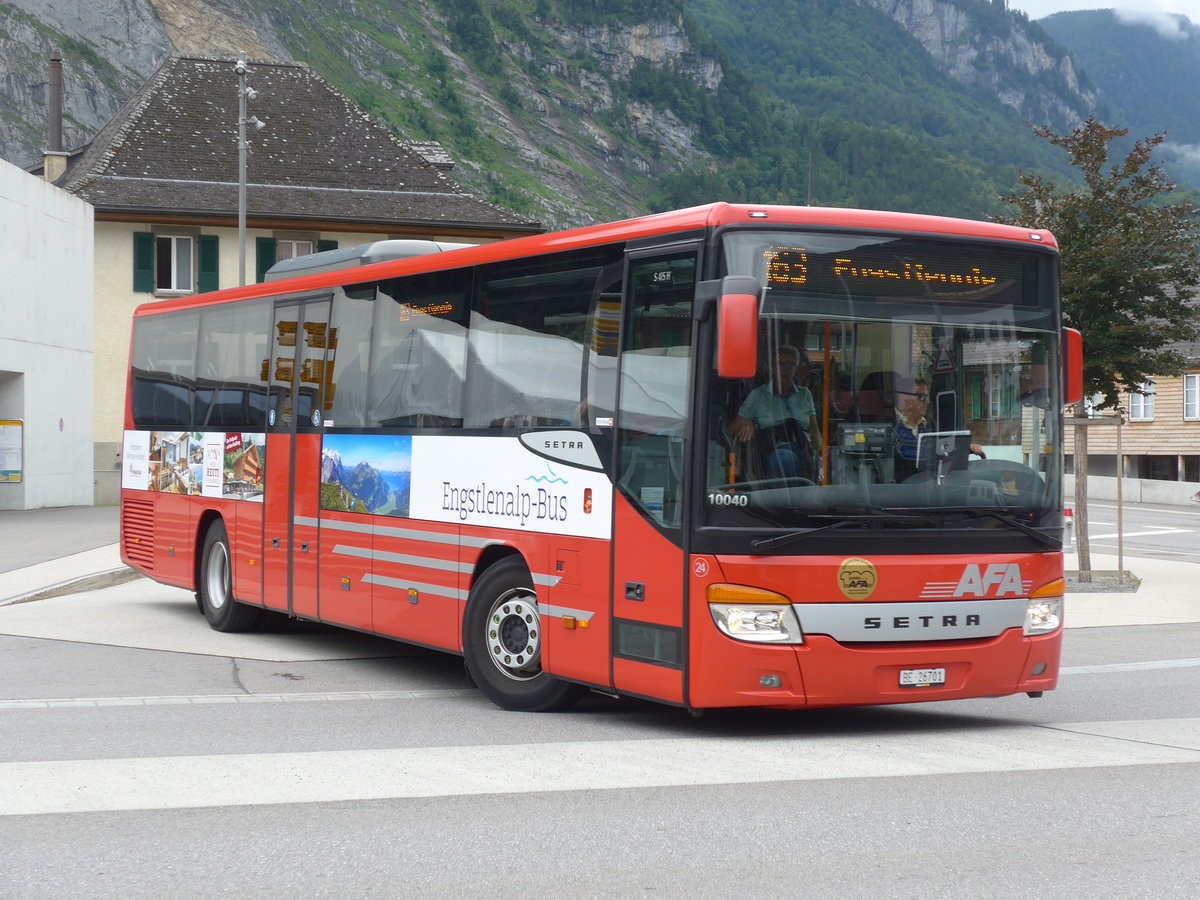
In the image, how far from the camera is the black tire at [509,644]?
9219mm

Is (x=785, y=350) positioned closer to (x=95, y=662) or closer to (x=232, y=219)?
(x=95, y=662)

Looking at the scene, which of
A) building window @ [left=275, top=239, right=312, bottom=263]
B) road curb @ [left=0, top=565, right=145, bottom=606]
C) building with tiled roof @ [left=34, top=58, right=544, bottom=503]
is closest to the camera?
road curb @ [left=0, top=565, right=145, bottom=606]

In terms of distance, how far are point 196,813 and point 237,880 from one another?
112 centimetres

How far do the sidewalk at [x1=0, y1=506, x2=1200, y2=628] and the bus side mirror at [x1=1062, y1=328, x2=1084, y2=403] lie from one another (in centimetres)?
784

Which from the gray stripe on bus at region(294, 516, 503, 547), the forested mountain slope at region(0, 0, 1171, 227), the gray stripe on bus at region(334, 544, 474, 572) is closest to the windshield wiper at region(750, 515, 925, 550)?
the gray stripe on bus at region(294, 516, 503, 547)

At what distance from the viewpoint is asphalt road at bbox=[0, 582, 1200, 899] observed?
5.44 m

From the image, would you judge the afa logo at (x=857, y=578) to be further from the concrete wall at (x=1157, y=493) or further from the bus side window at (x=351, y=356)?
the concrete wall at (x=1157, y=493)

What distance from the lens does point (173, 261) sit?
Answer: 46.0 metres

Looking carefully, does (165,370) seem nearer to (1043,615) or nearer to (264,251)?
(1043,615)

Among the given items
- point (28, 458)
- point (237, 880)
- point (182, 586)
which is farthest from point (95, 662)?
point (28, 458)

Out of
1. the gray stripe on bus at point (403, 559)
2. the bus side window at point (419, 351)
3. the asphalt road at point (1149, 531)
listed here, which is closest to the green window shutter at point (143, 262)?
the asphalt road at point (1149, 531)

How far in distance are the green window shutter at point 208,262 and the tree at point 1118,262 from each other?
95.7 ft

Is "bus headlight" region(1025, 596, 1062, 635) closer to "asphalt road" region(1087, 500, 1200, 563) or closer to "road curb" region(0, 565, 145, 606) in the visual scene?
"road curb" region(0, 565, 145, 606)

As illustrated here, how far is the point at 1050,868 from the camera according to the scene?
5551 mm
